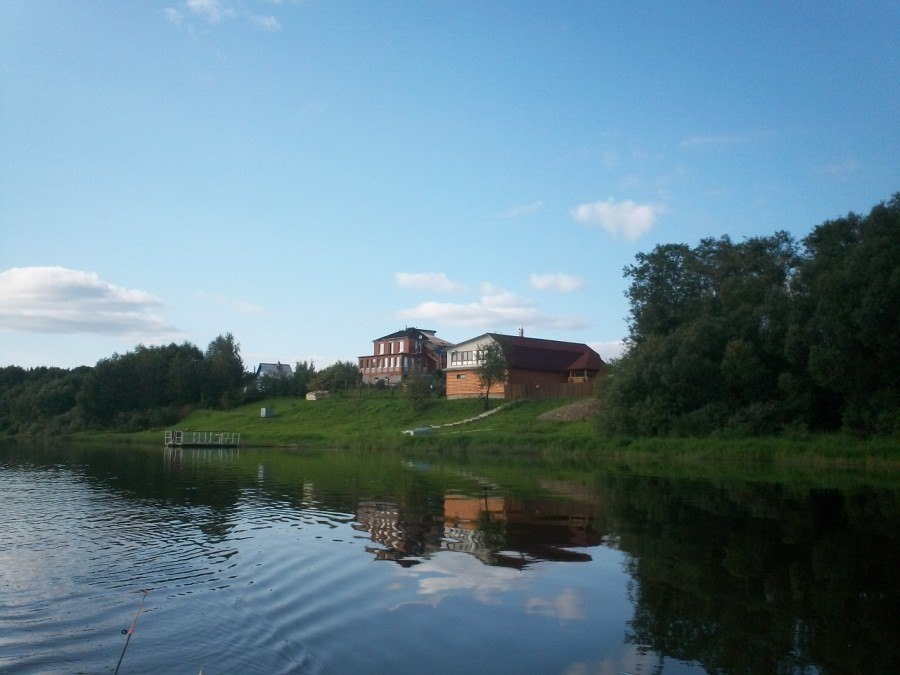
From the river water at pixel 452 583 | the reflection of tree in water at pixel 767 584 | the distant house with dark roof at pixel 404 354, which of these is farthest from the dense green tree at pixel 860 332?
the distant house with dark roof at pixel 404 354

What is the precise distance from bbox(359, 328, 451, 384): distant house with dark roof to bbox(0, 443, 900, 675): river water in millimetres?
84487

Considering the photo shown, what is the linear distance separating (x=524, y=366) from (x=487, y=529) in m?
60.1

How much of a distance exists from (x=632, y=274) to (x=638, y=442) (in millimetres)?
23972

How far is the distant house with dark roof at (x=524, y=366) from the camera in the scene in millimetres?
73125

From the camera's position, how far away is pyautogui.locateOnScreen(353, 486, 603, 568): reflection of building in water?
1482cm

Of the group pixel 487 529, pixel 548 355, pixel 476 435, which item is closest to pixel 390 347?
pixel 548 355

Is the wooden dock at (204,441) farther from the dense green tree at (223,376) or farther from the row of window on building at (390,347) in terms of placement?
the row of window on building at (390,347)

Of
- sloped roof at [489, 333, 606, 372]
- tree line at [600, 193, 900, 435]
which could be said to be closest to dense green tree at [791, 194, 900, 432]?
tree line at [600, 193, 900, 435]

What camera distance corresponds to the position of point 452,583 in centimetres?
1212

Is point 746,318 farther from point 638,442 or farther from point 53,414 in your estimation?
point 53,414

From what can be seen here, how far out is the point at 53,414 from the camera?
101 meters

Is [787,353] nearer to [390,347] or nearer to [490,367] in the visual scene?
[490,367]

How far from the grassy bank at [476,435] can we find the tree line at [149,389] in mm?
4505

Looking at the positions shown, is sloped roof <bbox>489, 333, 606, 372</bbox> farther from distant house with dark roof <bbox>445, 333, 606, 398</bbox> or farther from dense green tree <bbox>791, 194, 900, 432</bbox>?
dense green tree <bbox>791, 194, 900, 432</bbox>
